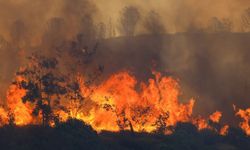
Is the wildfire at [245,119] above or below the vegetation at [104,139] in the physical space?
above

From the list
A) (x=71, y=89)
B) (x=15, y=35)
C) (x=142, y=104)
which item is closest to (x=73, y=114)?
(x=71, y=89)

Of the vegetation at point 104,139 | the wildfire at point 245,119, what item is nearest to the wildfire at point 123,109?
the wildfire at point 245,119

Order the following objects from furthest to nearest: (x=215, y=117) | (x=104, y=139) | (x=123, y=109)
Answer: (x=215, y=117) < (x=123, y=109) < (x=104, y=139)

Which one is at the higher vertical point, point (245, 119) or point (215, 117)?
point (215, 117)

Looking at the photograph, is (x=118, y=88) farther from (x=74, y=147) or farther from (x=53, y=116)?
(x=74, y=147)

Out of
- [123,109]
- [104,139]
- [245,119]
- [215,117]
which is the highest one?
[123,109]

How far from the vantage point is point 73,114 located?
4102 inches

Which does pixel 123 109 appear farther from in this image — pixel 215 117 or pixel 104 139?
pixel 215 117

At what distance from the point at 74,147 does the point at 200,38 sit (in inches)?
3332

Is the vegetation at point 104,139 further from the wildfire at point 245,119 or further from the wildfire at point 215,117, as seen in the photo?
the wildfire at point 215,117

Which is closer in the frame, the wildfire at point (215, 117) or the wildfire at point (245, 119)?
the wildfire at point (245, 119)

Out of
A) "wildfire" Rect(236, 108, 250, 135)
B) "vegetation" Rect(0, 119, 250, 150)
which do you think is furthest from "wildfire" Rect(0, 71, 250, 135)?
"vegetation" Rect(0, 119, 250, 150)

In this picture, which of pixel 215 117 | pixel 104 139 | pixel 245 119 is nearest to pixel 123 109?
pixel 104 139

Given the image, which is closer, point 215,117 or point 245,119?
point 215,117
